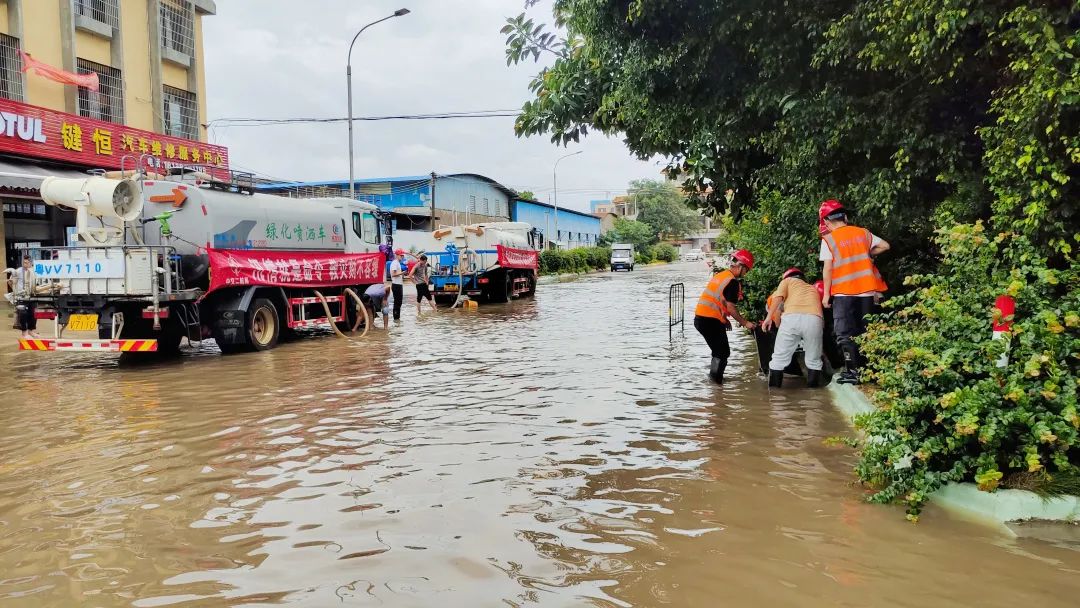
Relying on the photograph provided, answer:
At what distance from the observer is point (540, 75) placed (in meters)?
10.4

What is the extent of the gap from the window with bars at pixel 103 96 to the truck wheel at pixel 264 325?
11000mm

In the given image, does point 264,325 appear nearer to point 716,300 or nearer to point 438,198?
point 716,300

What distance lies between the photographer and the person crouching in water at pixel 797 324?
777 centimetres

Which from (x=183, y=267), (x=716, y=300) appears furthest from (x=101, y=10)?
(x=716, y=300)

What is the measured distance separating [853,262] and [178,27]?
75.0 ft

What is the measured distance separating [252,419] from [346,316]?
27.6 feet

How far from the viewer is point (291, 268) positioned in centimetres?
1382

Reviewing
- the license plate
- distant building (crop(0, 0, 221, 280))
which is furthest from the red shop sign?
the license plate

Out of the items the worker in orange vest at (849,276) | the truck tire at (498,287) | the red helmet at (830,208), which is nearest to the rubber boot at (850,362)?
the worker in orange vest at (849,276)

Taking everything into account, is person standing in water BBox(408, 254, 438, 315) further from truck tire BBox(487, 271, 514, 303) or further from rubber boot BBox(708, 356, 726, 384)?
rubber boot BBox(708, 356, 726, 384)

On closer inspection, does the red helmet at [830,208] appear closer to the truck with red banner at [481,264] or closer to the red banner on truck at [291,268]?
the red banner on truck at [291,268]

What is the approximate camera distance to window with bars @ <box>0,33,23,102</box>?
60.0 ft

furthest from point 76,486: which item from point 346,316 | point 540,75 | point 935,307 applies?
point 346,316

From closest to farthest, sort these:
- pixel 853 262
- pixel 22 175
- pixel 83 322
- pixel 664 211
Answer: pixel 853 262, pixel 83 322, pixel 22 175, pixel 664 211
